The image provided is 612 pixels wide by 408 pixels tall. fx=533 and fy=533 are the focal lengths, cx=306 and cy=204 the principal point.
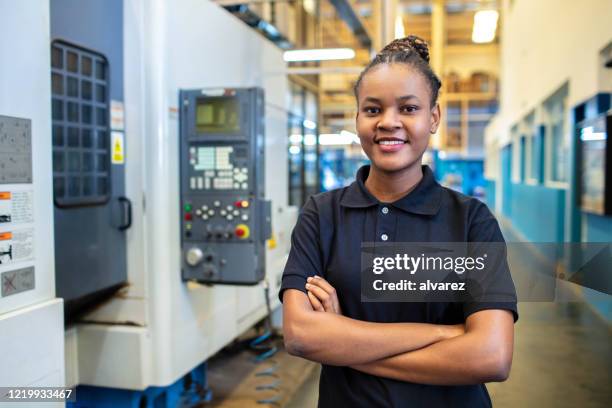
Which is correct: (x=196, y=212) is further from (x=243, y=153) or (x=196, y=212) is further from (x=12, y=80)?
(x=12, y=80)

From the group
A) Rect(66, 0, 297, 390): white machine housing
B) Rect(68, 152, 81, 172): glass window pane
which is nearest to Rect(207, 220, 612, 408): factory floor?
Rect(66, 0, 297, 390): white machine housing

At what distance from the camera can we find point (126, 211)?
261cm

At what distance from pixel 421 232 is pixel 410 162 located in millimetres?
172

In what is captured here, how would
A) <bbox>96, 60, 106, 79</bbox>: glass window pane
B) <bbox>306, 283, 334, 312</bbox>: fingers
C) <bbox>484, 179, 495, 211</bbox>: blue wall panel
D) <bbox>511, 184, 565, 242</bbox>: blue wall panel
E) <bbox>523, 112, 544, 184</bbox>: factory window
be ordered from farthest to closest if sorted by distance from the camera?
<bbox>484, 179, 495, 211</bbox>: blue wall panel < <bbox>523, 112, 544, 184</bbox>: factory window < <bbox>511, 184, 565, 242</bbox>: blue wall panel < <bbox>96, 60, 106, 79</bbox>: glass window pane < <bbox>306, 283, 334, 312</bbox>: fingers

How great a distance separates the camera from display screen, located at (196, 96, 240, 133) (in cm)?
275

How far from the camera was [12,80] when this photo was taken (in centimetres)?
179

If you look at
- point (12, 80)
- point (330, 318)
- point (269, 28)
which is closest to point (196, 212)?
point (12, 80)

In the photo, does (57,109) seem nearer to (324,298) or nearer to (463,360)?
(324,298)

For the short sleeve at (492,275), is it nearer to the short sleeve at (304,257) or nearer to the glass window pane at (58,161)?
the short sleeve at (304,257)

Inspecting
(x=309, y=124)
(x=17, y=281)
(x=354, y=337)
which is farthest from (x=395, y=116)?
(x=309, y=124)

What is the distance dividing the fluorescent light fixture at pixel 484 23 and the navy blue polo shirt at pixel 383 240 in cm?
619

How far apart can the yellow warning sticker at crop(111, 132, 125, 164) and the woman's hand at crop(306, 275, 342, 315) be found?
163 cm

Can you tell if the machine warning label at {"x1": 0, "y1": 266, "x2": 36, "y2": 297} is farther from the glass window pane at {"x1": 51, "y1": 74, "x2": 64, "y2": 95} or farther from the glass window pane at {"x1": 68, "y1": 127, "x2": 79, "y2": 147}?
the glass window pane at {"x1": 51, "y1": 74, "x2": 64, "y2": 95}

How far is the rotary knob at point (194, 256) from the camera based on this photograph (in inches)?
107
